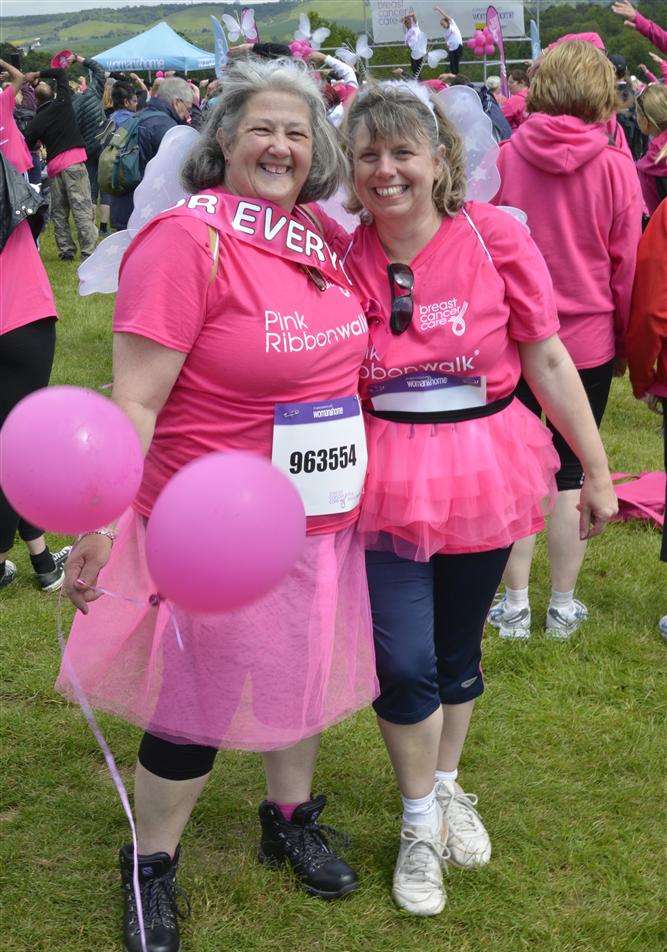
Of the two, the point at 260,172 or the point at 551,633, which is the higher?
the point at 260,172

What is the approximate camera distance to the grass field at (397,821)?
262cm

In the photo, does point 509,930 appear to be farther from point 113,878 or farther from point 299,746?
point 113,878

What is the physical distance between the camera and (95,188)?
1532 cm

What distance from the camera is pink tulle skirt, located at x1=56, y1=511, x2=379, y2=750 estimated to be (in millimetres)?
2328

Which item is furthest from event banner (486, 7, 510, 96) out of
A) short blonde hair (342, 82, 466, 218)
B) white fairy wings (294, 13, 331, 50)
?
short blonde hair (342, 82, 466, 218)

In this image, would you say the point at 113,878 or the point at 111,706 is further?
the point at 113,878

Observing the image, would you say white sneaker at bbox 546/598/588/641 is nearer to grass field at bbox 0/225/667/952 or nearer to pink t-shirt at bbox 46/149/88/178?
grass field at bbox 0/225/667/952

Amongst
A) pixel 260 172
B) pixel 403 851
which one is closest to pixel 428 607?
pixel 403 851

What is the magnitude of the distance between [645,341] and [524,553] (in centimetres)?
93

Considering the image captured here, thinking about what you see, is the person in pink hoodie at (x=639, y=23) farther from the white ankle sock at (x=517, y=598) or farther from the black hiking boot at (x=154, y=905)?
the black hiking boot at (x=154, y=905)

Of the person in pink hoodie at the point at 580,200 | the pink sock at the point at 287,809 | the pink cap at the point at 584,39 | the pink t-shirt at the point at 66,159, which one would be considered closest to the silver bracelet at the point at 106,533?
the pink sock at the point at 287,809

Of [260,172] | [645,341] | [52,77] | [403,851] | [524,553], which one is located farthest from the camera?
[52,77]

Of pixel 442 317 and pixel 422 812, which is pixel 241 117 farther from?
pixel 422 812

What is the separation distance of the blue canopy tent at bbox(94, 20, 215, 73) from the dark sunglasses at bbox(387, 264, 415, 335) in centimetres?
2263
